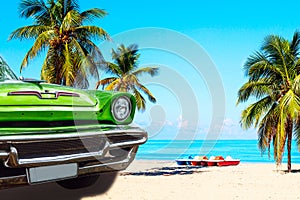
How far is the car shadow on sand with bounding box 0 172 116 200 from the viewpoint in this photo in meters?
5.34

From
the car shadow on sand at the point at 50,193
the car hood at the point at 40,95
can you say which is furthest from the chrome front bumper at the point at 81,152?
the car shadow on sand at the point at 50,193

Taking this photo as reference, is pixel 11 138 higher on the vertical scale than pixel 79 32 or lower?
lower

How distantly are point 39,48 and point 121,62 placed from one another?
17.5ft

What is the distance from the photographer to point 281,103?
532 inches

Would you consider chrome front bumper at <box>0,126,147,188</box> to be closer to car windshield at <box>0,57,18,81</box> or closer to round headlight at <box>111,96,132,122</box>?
round headlight at <box>111,96,132,122</box>

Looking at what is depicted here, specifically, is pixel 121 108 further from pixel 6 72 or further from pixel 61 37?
pixel 61 37

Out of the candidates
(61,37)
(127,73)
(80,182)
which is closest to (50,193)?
(80,182)

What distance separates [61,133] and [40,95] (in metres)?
0.43

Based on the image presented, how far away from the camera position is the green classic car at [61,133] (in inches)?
133

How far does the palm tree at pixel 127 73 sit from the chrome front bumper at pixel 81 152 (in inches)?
507

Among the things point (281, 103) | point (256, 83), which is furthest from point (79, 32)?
point (281, 103)

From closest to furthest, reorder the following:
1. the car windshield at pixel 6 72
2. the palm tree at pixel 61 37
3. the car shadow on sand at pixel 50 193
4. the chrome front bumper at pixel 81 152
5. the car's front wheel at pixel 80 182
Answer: the chrome front bumper at pixel 81 152 → the car windshield at pixel 6 72 → the car shadow on sand at pixel 50 193 → the car's front wheel at pixel 80 182 → the palm tree at pixel 61 37

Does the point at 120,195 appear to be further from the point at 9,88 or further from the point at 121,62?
the point at 121,62

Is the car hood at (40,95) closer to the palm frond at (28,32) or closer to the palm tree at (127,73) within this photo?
the palm frond at (28,32)
